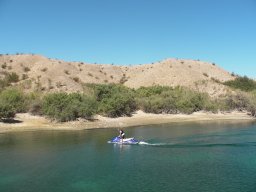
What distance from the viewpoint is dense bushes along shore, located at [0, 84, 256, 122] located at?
225 ft

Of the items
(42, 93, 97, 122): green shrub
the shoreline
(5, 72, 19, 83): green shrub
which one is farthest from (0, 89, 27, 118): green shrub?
(5, 72, 19, 83): green shrub

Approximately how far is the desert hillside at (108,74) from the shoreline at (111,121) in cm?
2395

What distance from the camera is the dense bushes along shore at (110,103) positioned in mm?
68562

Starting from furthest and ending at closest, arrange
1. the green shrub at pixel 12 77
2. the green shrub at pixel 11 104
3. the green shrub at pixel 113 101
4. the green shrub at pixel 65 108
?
the green shrub at pixel 12 77 < the green shrub at pixel 113 101 < the green shrub at pixel 65 108 < the green shrub at pixel 11 104

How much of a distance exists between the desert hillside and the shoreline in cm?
2395

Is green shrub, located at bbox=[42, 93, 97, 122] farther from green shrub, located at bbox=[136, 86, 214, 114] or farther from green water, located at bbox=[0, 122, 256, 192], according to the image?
green shrub, located at bbox=[136, 86, 214, 114]

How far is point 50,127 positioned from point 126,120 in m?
16.8

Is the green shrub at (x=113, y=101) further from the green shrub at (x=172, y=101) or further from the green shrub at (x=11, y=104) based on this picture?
the green shrub at (x=11, y=104)

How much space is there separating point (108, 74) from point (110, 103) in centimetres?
6126

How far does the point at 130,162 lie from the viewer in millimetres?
37844

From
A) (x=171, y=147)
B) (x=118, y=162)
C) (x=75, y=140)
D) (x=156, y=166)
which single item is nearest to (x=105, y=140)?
(x=75, y=140)

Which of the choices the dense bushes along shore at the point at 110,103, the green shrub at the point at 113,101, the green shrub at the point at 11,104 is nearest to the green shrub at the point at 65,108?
the dense bushes along shore at the point at 110,103

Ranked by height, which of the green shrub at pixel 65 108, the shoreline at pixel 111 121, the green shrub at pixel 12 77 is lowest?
the shoreline at pixel 111 121

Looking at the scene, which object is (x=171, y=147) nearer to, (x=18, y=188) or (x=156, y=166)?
(x=156, y=166)
